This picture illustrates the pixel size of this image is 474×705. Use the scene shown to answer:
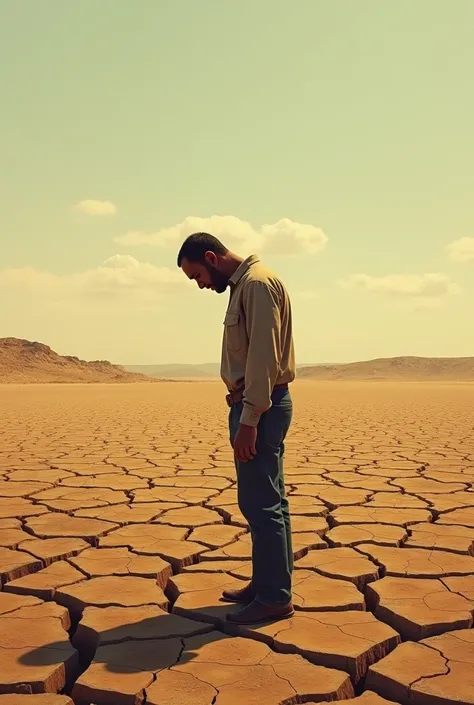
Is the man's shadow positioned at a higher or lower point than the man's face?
lower

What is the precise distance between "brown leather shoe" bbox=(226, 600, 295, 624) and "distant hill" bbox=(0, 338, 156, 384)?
112ft

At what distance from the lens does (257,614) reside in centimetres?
186

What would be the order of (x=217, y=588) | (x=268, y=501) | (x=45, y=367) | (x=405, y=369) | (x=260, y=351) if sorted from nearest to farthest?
1. (x=260, y=351)
2. (x=268, y=501)
3. (x=217, y=588)
4. (x=45, y=367)
5. (x=405, y=369)

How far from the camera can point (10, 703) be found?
1.46 meters

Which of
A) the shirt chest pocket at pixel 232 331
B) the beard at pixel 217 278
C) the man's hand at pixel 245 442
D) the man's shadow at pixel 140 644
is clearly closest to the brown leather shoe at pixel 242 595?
the man's shadow at pixel 140 644

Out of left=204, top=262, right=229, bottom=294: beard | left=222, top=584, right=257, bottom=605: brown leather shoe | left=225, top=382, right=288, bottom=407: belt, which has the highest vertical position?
left=204, top=262, right=229, bottom=294: beard

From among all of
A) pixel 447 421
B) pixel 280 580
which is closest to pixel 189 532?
pixel 280 580

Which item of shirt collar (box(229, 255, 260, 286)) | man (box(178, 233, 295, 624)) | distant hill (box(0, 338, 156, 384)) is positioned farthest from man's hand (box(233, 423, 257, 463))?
distant hill (box(0, 338, 156, 384))

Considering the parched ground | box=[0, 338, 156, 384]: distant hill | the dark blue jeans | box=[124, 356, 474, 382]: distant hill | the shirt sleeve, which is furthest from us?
box=[124, 356, 474, 382]: distant hill

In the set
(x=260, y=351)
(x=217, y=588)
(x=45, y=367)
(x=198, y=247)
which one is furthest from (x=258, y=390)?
(x=45, y=367)

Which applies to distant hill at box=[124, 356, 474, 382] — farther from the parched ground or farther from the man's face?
the man's face

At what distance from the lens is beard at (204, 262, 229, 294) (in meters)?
1.87

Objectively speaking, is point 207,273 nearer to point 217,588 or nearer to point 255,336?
point 255,336

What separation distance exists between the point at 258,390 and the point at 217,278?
349 millimetres
